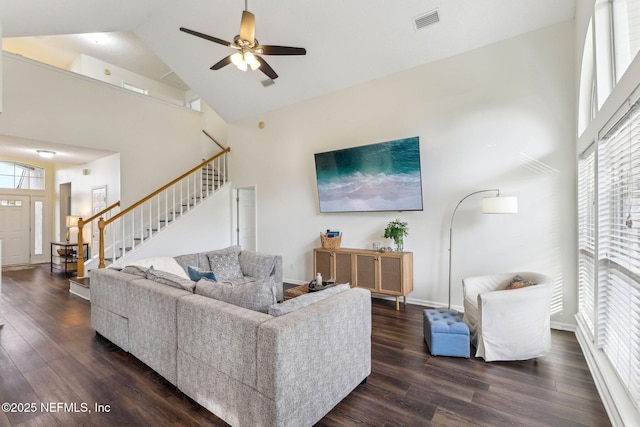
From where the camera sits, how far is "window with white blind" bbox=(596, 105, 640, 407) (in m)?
1.77

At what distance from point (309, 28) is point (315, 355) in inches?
174

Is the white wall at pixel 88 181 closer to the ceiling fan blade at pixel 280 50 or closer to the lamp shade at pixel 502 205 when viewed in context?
the ceiling fan blade at pixel 280 50

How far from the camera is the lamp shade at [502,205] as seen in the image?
3.18 meters

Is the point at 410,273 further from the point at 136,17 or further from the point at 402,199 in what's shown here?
the point at 136,17

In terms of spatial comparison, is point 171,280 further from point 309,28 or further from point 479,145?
point 479,145

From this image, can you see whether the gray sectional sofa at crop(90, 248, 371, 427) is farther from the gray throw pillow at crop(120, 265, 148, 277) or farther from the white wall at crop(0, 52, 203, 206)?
the white wall at crop(0, 52, 203, 206)

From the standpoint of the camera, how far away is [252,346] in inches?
67.1

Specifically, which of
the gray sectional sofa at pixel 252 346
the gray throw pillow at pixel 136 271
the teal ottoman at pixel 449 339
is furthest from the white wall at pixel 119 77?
the teal ottoman at pixel 449 339

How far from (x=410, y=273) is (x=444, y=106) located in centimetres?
251

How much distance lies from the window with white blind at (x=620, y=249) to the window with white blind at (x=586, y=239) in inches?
17.7

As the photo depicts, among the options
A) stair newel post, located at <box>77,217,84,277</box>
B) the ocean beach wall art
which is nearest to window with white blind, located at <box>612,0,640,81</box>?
the ocean beach wall art

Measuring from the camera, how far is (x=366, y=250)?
4.73 m

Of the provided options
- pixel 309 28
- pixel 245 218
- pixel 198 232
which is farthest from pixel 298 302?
pixel 245 218

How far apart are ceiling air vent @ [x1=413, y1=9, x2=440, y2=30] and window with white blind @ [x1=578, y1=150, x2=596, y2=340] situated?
7.89ft
